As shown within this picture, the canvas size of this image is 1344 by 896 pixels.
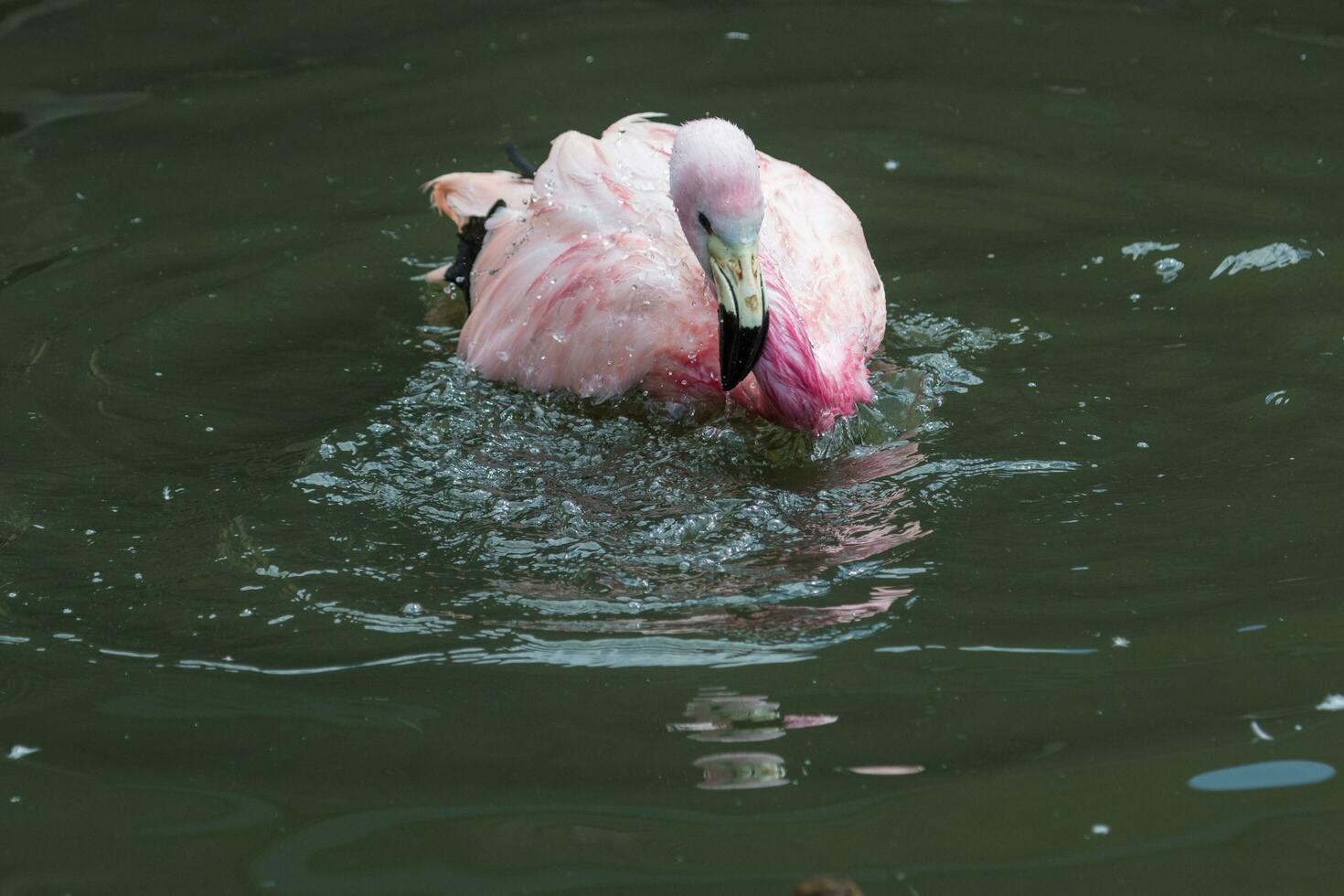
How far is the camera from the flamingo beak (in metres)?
A: 4.25

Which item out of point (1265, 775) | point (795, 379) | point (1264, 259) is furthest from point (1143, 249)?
point (1265, 775)

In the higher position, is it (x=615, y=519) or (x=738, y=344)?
(x=738, y=344)

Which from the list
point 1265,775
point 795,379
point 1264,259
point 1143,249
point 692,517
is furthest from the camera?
point 1143,249

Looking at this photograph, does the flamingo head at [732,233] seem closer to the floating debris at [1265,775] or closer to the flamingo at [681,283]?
the flamingo at [681,283]

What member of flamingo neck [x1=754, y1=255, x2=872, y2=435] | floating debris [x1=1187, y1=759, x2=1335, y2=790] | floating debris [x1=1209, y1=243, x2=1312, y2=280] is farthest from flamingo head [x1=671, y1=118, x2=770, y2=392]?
floating debris [x1=1209, y1=243, x2=1312, y2=280]

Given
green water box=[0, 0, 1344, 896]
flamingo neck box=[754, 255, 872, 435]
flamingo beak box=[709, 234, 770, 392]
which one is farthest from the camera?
flamingo neck box=[754, 255, 872, 435]

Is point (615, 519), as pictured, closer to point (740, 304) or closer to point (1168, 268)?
point (740, 304)

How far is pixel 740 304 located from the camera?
4.26 meters

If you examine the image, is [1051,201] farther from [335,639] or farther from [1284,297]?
[335,639]

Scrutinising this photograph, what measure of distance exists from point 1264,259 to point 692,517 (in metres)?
2.77

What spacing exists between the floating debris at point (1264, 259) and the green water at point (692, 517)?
0.02 metres

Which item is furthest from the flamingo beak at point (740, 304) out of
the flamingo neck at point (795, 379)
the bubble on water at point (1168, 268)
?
the bubble on water at point (1168, 268)

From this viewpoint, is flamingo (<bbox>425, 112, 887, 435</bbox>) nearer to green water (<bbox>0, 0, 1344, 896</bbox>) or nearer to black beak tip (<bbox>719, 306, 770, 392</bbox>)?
black beak tip (<bbox>719, 306, 770, 392</bbox>)

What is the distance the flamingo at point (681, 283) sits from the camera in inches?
170
